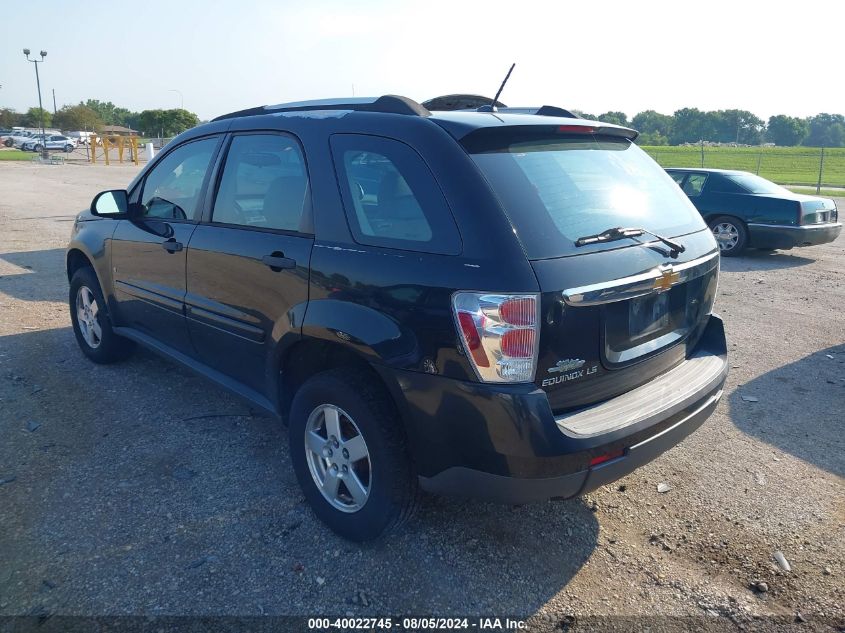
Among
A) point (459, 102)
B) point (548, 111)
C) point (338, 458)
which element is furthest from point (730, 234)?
point (338, 458)

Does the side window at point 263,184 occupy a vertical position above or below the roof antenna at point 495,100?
below

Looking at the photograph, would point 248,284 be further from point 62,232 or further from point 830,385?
point 62,232

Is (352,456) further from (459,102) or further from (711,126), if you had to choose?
(711,126)

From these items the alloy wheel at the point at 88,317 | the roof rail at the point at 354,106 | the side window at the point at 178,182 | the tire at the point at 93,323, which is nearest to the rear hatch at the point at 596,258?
the roof rail at the point at 354,106

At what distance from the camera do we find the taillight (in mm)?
2381

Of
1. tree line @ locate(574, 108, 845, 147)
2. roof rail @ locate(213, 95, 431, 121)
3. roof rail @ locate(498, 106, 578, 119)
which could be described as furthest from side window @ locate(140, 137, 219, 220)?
tree line @ locate(574, 108, 845, 147)

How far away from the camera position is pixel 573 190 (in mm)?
2848

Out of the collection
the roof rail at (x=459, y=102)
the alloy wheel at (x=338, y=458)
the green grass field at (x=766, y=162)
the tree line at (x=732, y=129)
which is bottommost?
the alloy wheel at (x=338, y=458)

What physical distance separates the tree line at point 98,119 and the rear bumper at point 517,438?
181 feet

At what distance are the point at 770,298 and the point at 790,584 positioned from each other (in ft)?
18.9

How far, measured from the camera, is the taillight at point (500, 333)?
7.81 feet

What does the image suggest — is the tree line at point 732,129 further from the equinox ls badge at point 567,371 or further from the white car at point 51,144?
the equinox ls badge at point 567,371

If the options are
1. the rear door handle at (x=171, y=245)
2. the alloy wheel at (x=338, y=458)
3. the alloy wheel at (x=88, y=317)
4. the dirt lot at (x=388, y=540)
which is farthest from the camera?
the alloy wheel at (x=88, y=317)

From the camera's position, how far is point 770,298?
7.80 m
